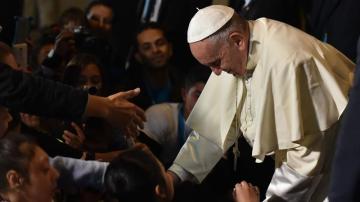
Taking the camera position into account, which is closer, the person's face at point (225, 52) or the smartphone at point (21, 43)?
the person's face at point (225, 52)

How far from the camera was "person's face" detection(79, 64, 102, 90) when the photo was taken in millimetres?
4184

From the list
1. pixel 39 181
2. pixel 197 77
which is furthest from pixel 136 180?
pixel 197 77

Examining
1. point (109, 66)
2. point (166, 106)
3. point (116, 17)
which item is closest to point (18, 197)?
point (166, 106)

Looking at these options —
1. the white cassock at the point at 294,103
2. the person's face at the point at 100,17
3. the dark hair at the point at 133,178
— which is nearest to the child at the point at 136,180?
the dark hair at the point at 133,178

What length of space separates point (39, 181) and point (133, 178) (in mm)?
297

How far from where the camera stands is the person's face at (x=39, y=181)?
2.79 meters

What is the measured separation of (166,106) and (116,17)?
153 centimetres

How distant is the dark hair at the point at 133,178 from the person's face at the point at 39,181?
0.64 ft

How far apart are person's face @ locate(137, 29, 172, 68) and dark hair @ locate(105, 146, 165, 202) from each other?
1.99 metres

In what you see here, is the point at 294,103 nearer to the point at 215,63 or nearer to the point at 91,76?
the point at 215,63

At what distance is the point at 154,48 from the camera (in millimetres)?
4949

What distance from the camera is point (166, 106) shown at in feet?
13.9

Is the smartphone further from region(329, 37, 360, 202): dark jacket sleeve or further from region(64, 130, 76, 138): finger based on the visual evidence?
region(329, 37, 360, 202): dark jacket sleeve

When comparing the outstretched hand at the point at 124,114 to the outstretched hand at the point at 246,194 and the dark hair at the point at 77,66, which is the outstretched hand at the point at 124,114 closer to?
the outstretched hand at the point at 246,194
